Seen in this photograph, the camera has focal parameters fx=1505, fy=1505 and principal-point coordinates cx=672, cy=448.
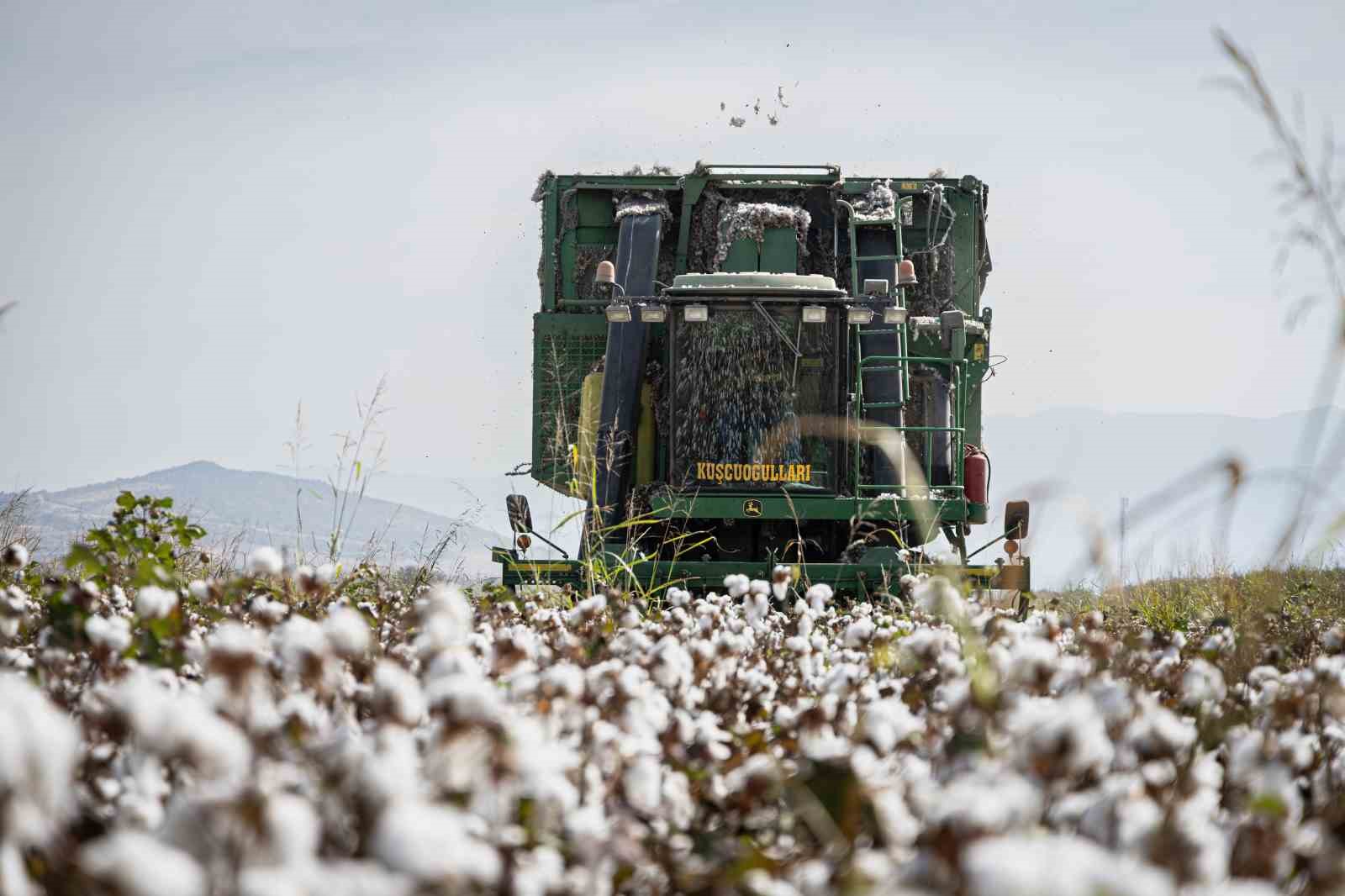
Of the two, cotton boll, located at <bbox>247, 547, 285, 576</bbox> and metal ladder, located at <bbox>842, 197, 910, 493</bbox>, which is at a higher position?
metal ladder, located at <bbox>842, 197, 910, 493</bbox>

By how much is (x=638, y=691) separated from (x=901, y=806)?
0.67 m

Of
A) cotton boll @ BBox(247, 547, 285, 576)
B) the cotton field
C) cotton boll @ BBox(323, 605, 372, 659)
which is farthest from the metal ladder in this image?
cotton boll @ BBox(323, 605, 372, 659)

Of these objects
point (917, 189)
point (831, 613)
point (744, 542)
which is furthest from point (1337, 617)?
point (917, 189)

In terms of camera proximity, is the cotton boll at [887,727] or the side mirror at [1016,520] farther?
the side mirror at [1016,520]

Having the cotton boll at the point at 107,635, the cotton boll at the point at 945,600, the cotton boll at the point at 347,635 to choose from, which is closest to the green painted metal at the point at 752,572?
the cotton boll at the point at 945,600

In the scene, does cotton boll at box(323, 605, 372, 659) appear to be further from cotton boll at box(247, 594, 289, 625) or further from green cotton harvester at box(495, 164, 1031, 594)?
green cotton harvester at box(495, 164, 1031, 594)

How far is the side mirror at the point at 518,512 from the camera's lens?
10711 millimetres

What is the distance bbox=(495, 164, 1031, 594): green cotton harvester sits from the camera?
411 inches

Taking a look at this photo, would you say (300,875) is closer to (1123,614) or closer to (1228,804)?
(1228,804)

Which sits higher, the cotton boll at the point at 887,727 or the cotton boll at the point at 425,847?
the cotton boll at the point at 425,847

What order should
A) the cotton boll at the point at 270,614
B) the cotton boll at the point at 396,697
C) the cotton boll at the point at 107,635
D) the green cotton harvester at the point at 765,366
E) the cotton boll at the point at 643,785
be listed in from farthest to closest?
the green cotton harvester at the point at 765,366 < the cotton boll at the point at 270,614 < the cotton boll at the point at 107,635 < the cotton boll at the point at 643,785 < the cotton boll at the point at 396,697

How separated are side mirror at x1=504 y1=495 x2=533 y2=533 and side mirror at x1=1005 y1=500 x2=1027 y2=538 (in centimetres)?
342

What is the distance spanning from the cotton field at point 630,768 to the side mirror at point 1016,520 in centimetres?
651

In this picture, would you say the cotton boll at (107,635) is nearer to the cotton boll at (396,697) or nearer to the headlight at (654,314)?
the cotton boll at (396,697)
